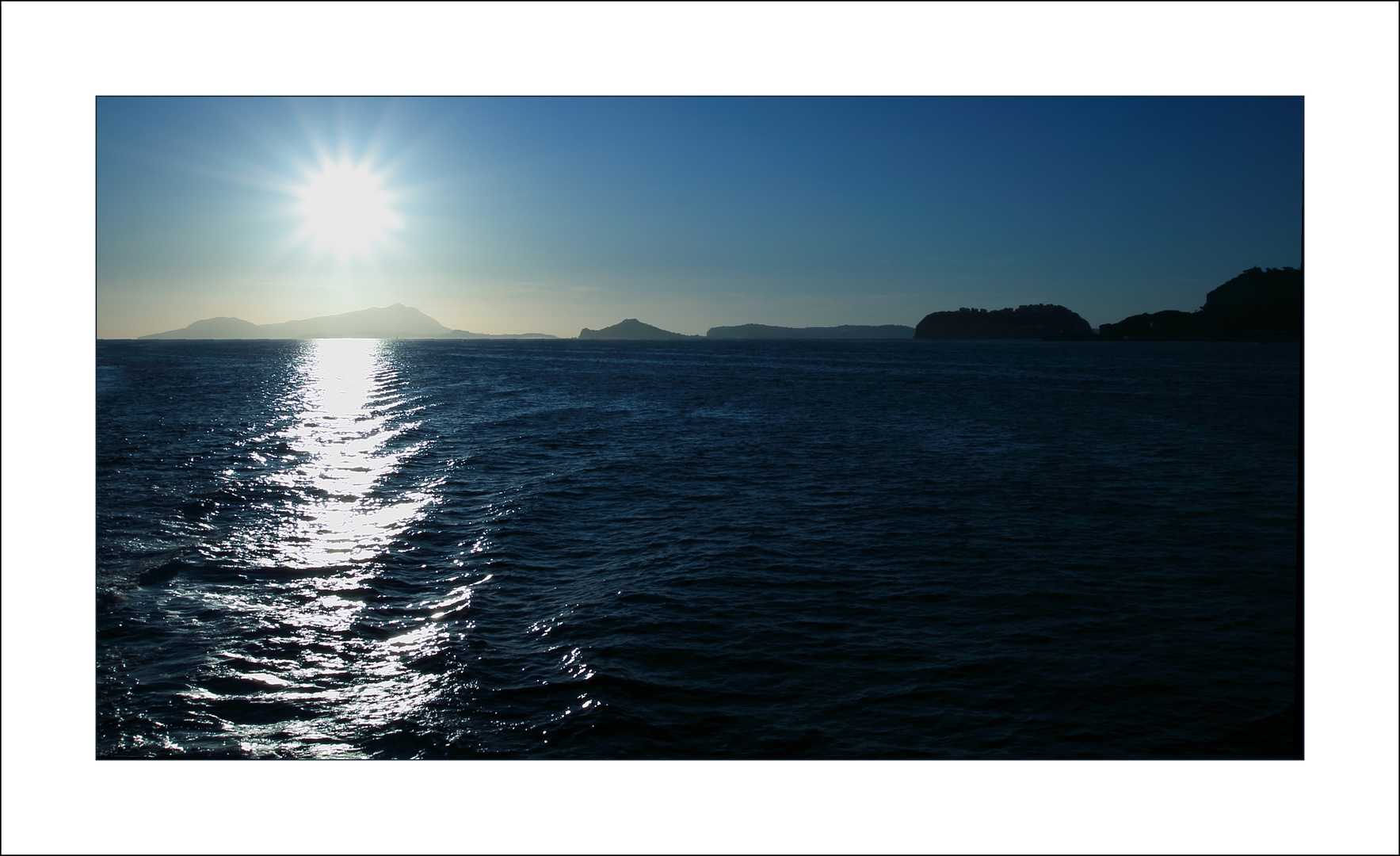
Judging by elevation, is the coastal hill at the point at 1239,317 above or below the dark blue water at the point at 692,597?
above

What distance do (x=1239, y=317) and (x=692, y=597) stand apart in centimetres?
7849

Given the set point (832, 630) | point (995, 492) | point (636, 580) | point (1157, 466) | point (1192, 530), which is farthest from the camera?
point (1157, 466)

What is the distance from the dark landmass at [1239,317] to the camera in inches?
750

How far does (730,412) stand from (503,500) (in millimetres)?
28396

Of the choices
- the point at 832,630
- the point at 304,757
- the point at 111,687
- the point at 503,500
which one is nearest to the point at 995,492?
the point at 832,630

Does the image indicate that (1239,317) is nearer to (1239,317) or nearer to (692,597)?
(1239,317)

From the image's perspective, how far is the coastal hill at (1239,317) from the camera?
64.1ft

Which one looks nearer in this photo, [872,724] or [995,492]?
[872,724]

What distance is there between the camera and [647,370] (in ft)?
342

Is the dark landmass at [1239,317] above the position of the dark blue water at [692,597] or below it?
above

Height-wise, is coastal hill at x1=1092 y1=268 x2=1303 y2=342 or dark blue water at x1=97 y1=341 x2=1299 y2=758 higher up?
coastal hill at x1=1092 y1=268 x2=1303 y2=342

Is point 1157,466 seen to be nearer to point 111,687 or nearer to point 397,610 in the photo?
point 397,610

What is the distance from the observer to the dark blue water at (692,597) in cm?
1081

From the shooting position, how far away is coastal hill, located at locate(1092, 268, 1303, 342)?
19547 mm
